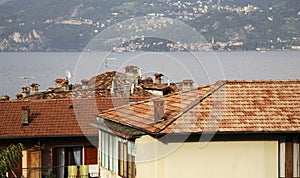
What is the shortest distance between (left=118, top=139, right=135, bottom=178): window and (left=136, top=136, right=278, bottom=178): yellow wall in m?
0.58

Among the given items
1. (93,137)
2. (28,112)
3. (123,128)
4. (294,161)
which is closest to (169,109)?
(123,128)

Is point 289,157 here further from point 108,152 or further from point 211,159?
point 108,152

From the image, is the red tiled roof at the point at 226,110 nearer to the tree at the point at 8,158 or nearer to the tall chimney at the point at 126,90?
the tree at the point at 8,158

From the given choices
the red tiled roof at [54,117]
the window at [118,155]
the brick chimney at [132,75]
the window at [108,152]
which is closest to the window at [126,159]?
the window at [118,155]

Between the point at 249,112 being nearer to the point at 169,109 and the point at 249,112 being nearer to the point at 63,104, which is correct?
the point at 169,109

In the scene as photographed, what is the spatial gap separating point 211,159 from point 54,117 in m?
10.2

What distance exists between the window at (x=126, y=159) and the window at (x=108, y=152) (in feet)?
1.00

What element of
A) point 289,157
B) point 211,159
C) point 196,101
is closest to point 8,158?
point 196,101

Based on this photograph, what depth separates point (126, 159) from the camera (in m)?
18.5

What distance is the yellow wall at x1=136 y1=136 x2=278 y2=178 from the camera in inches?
677

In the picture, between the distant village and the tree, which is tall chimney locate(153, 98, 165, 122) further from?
the tree

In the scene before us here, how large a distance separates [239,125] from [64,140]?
9.42 meters

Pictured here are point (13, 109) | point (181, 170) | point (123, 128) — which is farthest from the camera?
point (13, 109)

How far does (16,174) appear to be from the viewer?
24797 mm
